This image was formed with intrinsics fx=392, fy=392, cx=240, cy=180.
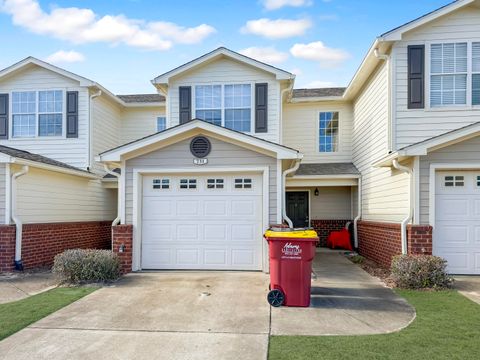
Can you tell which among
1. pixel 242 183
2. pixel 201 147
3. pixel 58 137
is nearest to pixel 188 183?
pixel 201 147

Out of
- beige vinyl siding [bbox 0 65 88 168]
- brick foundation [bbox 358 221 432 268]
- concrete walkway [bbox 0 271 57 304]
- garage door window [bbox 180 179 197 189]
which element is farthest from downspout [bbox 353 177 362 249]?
concrete walkway [bbox 0 271 57 304]

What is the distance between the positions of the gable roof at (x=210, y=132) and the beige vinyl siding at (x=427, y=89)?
120 inches

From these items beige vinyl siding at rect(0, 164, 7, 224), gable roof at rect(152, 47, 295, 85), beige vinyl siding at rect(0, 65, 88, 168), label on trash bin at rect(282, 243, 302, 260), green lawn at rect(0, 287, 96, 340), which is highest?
gable roof at rect(152, 47, 295, 85)

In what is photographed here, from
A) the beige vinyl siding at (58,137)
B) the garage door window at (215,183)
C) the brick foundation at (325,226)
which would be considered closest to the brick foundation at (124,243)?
the garage door window at (215,183)

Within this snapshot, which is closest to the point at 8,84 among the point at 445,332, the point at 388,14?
the point at 388,14

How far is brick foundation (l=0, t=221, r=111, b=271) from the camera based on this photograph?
9648 millimetres

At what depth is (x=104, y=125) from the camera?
46.0ft

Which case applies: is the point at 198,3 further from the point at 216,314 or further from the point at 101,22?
the point at 216,314

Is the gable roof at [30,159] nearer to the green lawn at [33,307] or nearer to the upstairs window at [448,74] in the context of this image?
the green lawn at [33,307]

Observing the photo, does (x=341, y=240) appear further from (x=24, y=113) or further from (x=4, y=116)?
(x=4, y=116)

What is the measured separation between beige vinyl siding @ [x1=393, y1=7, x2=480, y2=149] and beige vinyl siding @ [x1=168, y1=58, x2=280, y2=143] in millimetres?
3591

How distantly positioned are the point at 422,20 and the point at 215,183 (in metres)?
6.46

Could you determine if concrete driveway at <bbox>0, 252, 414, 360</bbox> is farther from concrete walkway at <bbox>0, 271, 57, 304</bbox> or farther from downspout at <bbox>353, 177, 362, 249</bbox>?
downspout at <bbox>353, 177, 362, 249</bbox>

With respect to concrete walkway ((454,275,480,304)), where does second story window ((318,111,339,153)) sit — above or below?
above
